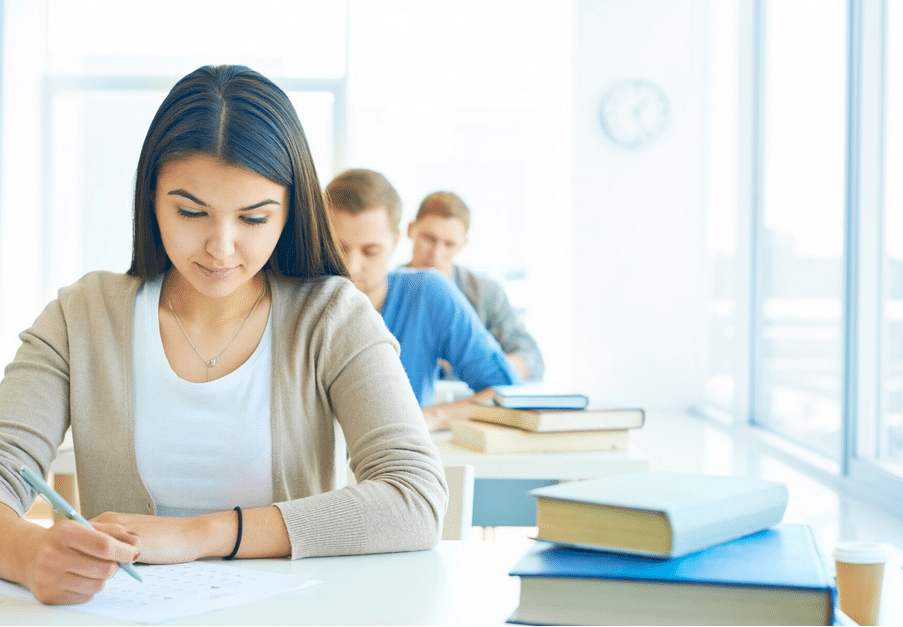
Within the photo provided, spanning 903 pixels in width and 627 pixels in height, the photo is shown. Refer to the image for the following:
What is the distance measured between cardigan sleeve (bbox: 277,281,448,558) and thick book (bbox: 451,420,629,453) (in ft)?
2.20

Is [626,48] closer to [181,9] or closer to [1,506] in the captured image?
[181,9]

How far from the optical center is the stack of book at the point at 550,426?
1888 millimetres

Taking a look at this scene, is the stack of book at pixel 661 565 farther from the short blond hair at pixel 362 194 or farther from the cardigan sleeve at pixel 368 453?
the short blond hair at pixel 362 194

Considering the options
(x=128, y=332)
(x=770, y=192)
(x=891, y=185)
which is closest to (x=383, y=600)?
(x=128, y=332)

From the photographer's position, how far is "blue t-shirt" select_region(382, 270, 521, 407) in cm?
238

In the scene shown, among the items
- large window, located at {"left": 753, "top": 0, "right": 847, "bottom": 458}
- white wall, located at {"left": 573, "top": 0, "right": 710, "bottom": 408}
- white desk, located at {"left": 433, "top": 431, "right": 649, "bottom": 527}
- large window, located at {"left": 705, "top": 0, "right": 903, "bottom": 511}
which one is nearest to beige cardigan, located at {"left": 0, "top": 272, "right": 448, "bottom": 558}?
white desk, located at {"left": 433, "top": 431, "right": 649, "bottom": 527}

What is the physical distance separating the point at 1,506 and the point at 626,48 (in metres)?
5.44

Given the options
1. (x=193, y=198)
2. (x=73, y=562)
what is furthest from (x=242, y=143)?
(x=73, y=562)

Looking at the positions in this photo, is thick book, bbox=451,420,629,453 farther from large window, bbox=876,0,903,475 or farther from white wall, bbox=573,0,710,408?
white wall, bbox=573,0,710,408

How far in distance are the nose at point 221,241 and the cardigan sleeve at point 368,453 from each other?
17cm

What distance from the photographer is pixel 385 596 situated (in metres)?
0.84

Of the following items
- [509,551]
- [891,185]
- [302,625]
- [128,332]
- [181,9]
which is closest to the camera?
[302,625]

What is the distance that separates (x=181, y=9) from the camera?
18.8 feet

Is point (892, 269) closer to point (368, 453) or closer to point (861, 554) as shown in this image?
point (861, 554)
